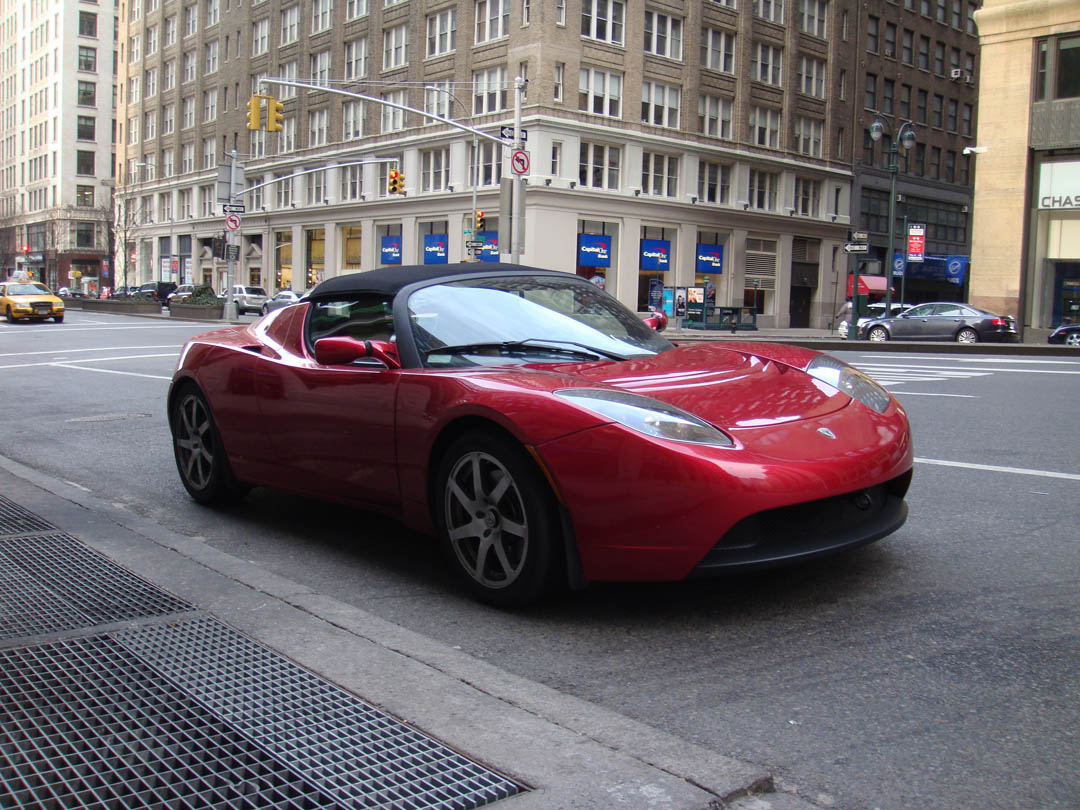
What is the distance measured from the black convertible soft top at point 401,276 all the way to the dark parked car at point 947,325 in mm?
28073

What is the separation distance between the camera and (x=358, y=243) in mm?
54906

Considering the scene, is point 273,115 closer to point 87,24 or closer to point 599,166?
point 599,166

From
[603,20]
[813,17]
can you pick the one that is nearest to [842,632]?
[603,20]

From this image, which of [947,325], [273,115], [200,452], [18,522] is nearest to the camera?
[18,522]

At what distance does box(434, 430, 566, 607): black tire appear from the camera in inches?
149

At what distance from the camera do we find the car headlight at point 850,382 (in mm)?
4484

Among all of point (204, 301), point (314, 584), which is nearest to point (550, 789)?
point (314, 584)

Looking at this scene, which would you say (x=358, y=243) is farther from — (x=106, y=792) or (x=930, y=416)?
(x=106, y=792)

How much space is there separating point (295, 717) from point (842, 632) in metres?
1.94

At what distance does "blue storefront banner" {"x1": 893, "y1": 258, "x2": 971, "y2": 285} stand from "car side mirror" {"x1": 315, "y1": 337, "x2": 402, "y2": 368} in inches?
2301

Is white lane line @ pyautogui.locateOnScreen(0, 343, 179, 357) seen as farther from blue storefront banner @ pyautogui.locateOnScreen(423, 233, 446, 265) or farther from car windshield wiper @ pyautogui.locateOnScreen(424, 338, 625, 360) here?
blue storefront banner @ pyautogui.locateOnScreen(423, 233, 446, 265)

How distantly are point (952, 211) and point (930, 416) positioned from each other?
59.8 metres

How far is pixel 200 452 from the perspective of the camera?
611cm

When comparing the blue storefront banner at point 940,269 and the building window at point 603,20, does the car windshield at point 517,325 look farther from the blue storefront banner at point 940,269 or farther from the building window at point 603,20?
the blue storefront banner at point 940,269
